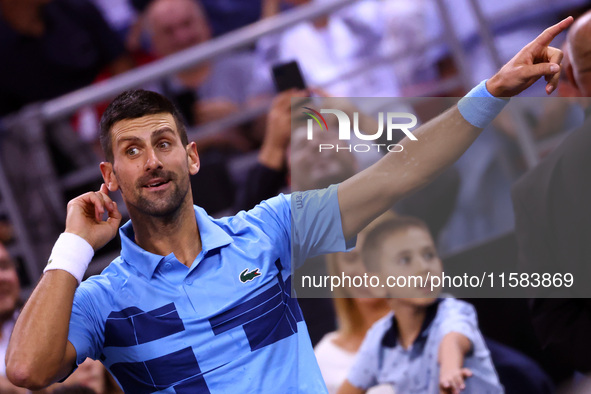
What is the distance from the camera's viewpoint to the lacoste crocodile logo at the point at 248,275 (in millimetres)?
1836

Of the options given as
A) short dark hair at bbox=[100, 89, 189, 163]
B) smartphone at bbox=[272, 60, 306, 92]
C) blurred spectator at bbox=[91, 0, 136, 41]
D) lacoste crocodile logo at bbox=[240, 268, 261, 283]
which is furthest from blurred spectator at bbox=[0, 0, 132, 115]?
lacoste crocodile logo at bbox=[240, 268, 261, 283]

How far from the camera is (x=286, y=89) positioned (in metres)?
2.48

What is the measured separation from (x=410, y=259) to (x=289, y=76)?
783 mm

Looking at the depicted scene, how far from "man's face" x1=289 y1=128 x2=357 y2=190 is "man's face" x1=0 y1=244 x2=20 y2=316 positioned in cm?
156

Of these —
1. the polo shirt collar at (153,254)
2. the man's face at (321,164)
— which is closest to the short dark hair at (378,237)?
the man's face at (321,164)

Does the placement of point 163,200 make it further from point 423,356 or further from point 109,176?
point 423,356

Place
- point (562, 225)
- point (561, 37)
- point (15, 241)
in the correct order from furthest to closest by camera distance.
Answer: point (15, 241)
point (561, 37)
point (562, 225)

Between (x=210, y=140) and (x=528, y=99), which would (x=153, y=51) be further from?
(x=528, y=99)

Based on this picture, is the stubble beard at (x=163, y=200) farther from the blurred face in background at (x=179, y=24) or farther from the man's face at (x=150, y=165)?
the blurred face in background at (x=179, y=24)

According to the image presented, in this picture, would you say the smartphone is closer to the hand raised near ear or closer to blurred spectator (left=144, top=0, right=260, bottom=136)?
the hand raised near ear

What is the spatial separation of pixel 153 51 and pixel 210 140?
1.11m

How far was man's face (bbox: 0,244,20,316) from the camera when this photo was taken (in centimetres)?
293

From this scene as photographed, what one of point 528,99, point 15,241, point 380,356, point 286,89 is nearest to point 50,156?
point 15,241

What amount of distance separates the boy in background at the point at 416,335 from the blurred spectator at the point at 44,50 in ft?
8.37
